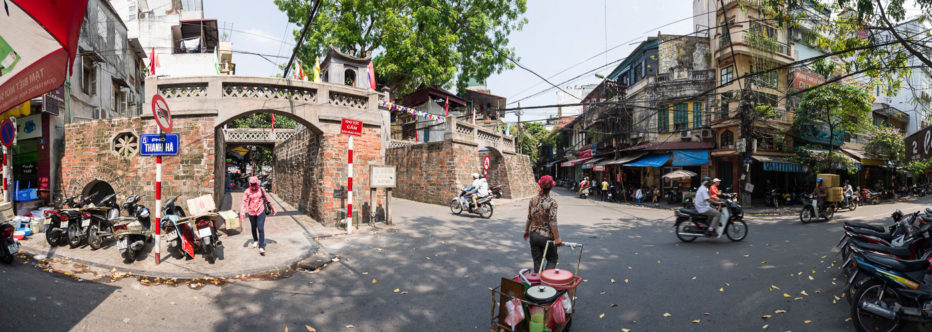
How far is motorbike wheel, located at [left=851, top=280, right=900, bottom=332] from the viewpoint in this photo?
363 cm

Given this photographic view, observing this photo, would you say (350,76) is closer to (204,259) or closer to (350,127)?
(350,127)

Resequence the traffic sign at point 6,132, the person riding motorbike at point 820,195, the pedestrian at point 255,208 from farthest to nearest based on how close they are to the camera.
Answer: the person riding motorbike at point 820,195
the traffic sign at point 6,132
the pedestrian at point 255,208

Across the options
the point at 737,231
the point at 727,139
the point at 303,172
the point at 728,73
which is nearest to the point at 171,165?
the point at 303,172

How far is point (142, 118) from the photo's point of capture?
855 cm

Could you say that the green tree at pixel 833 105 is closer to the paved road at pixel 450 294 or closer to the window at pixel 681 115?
the window at pixel 681 115

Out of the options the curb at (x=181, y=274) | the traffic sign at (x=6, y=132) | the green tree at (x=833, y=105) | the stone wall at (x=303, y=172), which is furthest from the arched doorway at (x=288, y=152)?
the green tree at (x=833, y=105)

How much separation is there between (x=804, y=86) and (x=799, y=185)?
5052 mm

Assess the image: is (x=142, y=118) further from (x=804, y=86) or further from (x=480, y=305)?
(x=804, y=86)

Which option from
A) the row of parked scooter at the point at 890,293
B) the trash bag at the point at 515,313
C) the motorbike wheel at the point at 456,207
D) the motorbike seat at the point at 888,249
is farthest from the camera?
the motorbike wheel at the point at 456,207

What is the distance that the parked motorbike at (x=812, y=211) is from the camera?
38.5ft

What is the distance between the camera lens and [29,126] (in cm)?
1003

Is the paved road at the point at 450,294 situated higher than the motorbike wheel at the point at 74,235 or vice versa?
the motorbike wheel at the point at 74,235

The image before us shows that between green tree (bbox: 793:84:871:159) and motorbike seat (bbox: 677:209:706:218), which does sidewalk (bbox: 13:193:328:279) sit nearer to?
motorbike seat (bbox: 677:209:706:218)

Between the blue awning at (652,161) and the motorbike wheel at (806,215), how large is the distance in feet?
24.0
